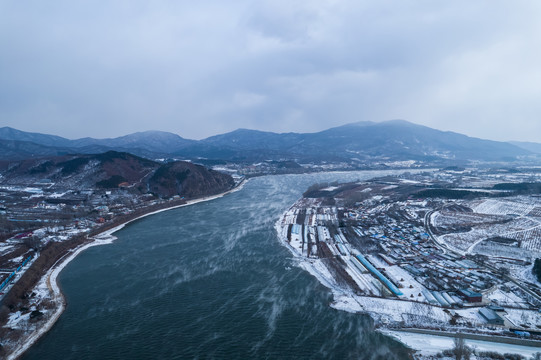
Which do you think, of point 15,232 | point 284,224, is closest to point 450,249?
point 284,224

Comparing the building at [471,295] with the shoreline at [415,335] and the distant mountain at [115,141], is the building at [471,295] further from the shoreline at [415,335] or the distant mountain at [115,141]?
the distant mountain at [115,141]

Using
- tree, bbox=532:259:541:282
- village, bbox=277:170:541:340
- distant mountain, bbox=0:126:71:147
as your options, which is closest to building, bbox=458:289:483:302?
village, bbox=277:170:541:340

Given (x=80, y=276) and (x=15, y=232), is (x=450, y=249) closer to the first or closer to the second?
(x=80, y=276)

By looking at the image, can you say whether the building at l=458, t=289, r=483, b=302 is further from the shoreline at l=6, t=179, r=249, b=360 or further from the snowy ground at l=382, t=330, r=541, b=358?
the shoreline at l=6, t=179, r=249, b=360

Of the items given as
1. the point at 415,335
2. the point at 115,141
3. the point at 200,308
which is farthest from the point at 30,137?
the point at 415,335

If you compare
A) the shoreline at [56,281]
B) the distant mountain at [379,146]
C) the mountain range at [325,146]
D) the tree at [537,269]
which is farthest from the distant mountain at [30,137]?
the tree at [537,269]

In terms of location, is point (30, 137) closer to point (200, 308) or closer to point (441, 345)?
point (200, 308)
